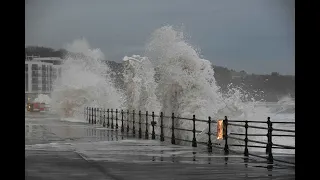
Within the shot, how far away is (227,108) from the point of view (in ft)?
174

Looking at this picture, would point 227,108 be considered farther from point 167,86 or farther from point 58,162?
point 58,162

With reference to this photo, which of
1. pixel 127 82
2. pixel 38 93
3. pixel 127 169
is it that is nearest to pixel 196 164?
pixel 127 169

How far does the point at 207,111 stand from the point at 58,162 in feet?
149
